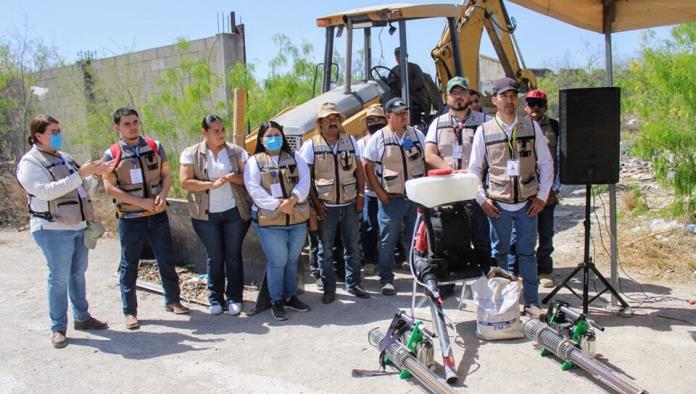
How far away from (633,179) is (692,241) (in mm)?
5721

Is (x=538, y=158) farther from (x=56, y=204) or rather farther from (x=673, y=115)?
(x=56, y=204)

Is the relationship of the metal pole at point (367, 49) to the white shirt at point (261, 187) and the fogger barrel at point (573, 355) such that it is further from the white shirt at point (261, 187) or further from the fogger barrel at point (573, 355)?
the fogger barrel at point (573, 355)

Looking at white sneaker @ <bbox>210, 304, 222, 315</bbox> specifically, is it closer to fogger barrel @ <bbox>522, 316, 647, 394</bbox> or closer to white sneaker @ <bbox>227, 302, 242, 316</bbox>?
white sneaker @ <bbox>227, 302, 242, 316</bbox>

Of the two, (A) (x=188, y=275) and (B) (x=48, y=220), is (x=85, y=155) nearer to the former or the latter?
(A) (x=188, y=275)

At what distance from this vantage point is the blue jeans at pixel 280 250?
535cm

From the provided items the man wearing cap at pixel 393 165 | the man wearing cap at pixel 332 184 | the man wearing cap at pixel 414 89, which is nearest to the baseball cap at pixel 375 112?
the man wearing cap at pixel 393 165

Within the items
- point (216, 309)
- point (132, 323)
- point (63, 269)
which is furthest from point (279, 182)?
point (63, 269)

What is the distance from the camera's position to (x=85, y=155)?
1380 cm

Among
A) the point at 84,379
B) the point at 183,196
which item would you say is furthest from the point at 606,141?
the point at 183,196

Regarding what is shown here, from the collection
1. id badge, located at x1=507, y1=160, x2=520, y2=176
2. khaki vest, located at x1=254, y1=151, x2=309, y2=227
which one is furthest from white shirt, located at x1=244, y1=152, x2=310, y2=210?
id badge, located at x1=507, y1=160, x2=520, y2=176

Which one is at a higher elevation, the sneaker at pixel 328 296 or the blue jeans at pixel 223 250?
the blue jeans at pixel 223 250

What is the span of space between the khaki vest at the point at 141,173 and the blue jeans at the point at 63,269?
46 centimetres

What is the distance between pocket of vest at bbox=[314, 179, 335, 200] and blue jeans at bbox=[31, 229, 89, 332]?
2.08 metres

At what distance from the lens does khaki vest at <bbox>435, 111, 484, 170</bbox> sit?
220 inches
